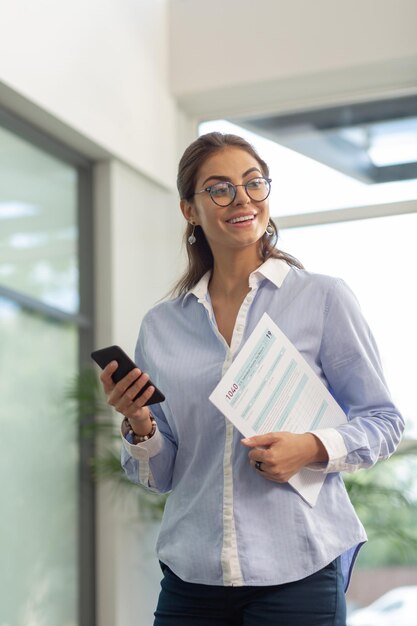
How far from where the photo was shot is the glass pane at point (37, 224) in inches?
155

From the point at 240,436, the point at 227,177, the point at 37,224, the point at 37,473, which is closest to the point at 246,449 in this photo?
the point at 240,436

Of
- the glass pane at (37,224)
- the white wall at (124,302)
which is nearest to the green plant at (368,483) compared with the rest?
the white wall at (124,302)

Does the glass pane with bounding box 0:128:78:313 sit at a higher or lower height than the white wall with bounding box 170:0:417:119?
lower

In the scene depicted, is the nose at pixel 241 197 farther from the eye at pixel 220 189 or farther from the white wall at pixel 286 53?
the white wall at pixel 286 53

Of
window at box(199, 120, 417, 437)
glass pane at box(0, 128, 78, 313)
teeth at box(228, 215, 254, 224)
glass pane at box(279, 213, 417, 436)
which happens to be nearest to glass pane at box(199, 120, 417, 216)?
window at box(199, 120, 417, 437)

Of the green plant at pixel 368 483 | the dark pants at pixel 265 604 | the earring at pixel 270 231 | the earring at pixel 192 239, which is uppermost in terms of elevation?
the earring at pixel 270 231

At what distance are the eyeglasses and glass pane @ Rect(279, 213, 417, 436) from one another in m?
2.93

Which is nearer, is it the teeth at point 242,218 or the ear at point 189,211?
the teeth at point 242,218

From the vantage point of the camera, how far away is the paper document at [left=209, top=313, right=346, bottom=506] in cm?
169

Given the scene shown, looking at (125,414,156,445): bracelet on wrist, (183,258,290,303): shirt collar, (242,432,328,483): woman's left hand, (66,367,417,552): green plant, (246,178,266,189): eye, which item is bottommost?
Answer: (66,367,417,552): green plant

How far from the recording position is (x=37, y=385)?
13.3ft

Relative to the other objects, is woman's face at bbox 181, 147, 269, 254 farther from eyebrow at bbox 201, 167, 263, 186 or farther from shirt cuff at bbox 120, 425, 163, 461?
shirt cuff at bbox 120, 425, 163, 461

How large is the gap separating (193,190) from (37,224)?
2259mm

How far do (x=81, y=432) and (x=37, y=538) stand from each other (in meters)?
0.57
